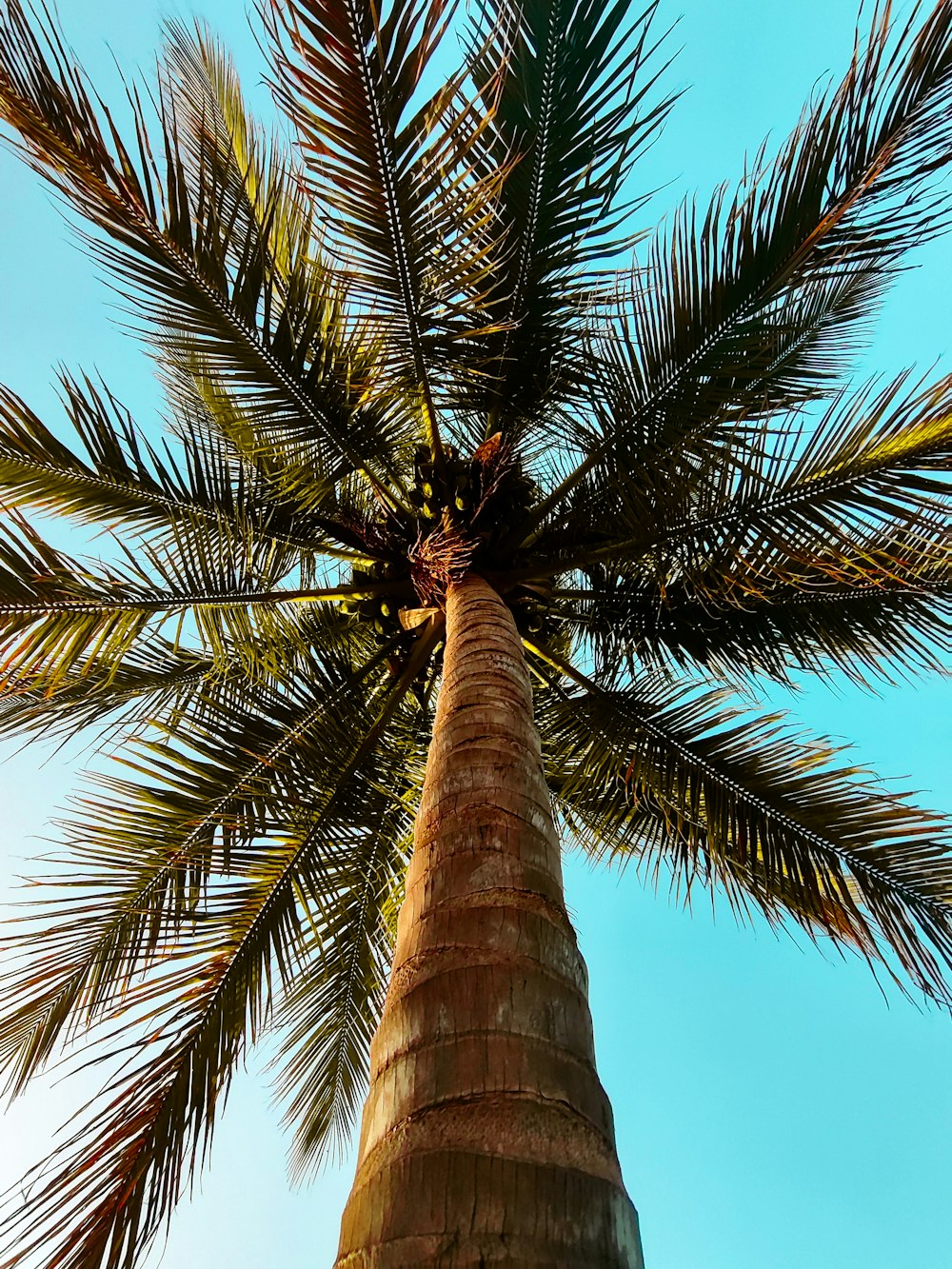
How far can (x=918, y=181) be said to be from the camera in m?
4.00

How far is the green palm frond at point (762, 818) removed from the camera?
15.8ft

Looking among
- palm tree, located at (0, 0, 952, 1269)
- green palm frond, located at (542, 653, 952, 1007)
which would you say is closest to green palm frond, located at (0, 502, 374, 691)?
palm tree, located at (0, 0, 952, 1269)

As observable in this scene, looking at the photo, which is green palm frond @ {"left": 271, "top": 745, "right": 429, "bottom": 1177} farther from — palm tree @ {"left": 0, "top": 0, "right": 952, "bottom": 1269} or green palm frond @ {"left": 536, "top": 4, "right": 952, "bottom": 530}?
green palm frond @ {"left": 536, "top": 4, "right": 952, "bottom": 530}

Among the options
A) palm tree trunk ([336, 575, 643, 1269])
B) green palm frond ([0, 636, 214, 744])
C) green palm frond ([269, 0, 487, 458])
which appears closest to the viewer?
palm tree trunk ([336, 575, 643, 1269])

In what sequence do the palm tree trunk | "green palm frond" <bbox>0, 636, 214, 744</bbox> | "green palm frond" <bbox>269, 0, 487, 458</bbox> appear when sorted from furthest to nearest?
"green palm frond" <bbox>0, 636, 214, 744</bbox> → "green palm frond" <bbox>269, 0, 487, 458</bbox> → the palm tree trunk

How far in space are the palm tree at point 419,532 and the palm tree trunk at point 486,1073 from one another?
0.89 feet

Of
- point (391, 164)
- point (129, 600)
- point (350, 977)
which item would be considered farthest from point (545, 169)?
point (350, 977)

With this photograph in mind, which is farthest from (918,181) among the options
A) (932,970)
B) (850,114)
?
(932,970)

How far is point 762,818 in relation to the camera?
5164 mm

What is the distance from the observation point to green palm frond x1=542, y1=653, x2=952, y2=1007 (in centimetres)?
482

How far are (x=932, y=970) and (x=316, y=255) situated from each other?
5073 mm

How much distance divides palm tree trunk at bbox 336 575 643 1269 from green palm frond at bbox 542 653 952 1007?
2.86m

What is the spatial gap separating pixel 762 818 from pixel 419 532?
8.41 ft

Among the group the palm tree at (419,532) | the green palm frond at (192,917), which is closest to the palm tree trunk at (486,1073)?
the palm tree at (419,532)
